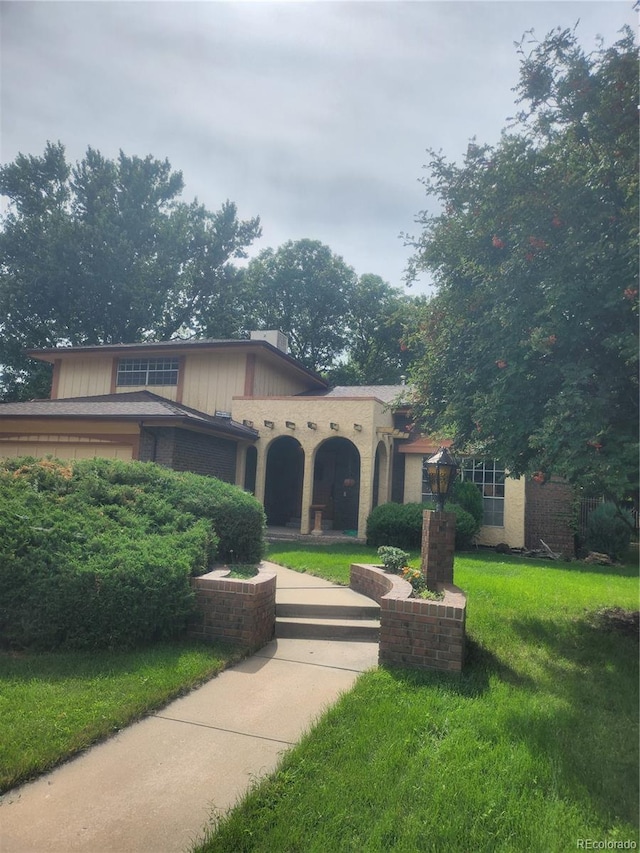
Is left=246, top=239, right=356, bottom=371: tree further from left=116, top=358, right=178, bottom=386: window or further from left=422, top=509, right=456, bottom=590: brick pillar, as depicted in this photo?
left=422, top=509, right=456, bottom=590: brick pillar

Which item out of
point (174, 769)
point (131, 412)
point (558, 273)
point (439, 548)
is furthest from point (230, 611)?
point (131, 412)

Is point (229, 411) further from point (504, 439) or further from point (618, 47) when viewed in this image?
point (618, 47)

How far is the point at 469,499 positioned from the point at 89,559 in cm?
1016

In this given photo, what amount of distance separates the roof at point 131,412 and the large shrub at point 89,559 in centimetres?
542

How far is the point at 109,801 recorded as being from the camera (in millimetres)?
2764

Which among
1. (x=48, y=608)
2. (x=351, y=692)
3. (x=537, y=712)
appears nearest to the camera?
(x=537, y=712)

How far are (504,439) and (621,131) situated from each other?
9.74 ft

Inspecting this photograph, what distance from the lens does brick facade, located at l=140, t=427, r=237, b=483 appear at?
12484mm

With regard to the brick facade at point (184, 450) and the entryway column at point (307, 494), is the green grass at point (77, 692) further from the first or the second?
the entryway column at point (307, 494)

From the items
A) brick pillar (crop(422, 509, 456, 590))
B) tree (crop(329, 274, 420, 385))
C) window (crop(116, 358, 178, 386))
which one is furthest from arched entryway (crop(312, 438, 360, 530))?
tree (crop(329, 274, 420, 385))

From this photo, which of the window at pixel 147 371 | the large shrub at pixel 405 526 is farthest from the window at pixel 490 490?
the window at pixel 147 371

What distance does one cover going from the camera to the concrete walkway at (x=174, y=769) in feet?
8.26

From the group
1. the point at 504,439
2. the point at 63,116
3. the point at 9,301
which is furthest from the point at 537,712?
the point at 9,301

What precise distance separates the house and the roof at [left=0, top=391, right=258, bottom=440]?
3cm
